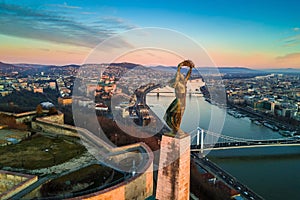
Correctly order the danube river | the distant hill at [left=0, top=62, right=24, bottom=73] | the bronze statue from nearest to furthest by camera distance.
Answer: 1. the bronze statue
2. the danube river
3. the distant hill at [left=0, top=62, right=24, bottom=73]

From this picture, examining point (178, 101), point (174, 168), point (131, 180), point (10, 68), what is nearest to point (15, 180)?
point (131, 180)

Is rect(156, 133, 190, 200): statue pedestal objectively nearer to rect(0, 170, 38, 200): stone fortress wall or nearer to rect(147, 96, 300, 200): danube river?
rect(0, 170, 38, 200): stone fortress wall

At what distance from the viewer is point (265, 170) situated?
29.6ft

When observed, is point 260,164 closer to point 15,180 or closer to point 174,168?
point 174,168

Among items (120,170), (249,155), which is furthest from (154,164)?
(249,155)

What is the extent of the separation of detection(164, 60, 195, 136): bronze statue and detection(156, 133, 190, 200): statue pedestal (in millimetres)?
108

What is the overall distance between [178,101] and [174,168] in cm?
63

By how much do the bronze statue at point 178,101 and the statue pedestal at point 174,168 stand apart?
0.35 feet

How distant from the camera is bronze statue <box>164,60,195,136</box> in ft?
7.74

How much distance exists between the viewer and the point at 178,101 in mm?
2404

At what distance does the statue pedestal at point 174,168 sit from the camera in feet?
7.91

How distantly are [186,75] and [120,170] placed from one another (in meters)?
2.49

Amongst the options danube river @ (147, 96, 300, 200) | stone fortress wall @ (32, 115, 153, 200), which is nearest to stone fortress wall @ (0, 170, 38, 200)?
stone fortress wall @ (32, 115, 153, 200)

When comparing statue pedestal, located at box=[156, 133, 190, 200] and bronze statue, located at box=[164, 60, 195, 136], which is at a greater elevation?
bronze statue, located at box=[164, 60, 195, 136]
